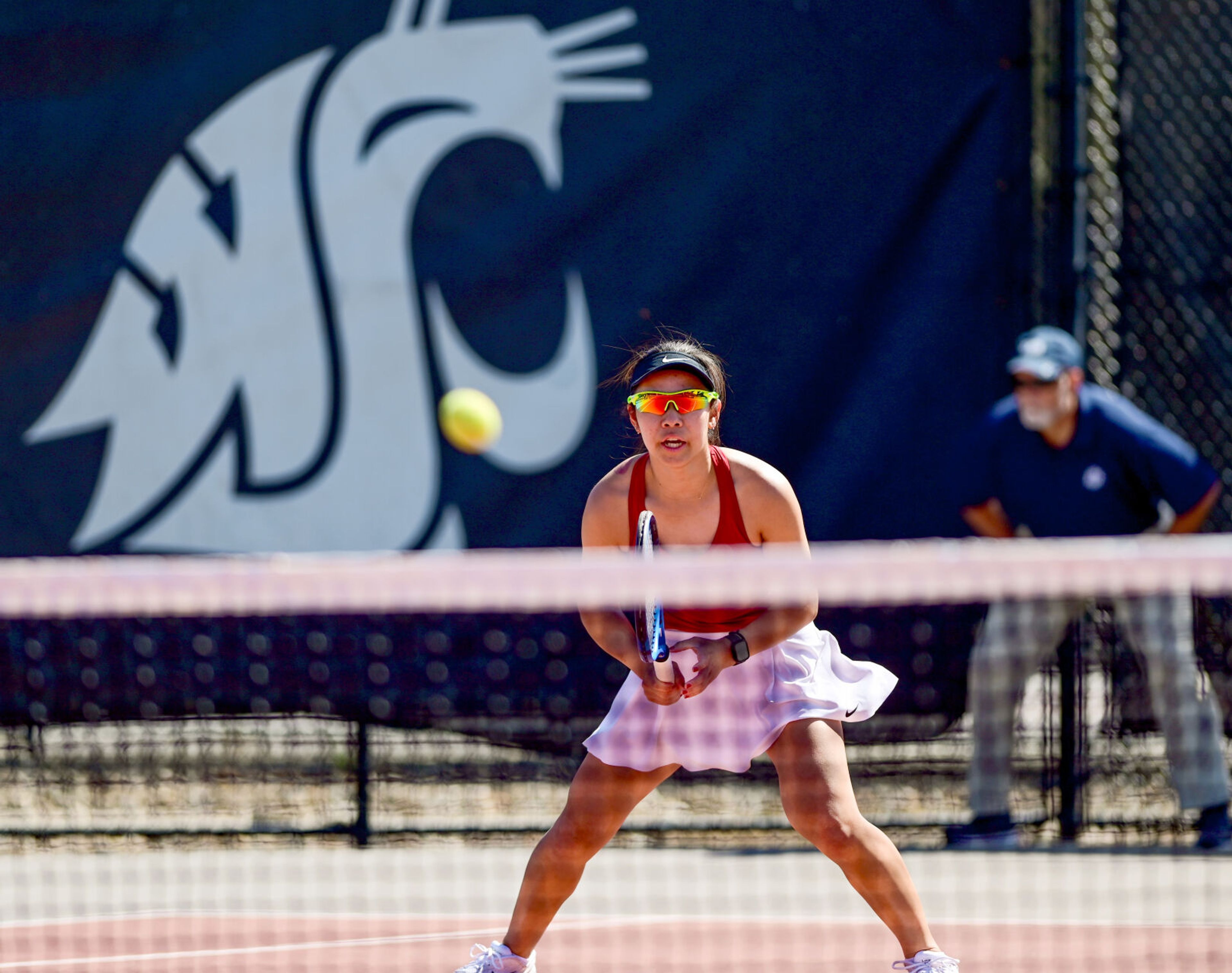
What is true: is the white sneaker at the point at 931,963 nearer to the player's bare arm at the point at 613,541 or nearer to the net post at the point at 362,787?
the player's bare arm at the point at 613,541

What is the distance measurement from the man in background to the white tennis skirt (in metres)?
1.67

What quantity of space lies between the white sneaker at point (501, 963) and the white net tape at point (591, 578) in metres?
0.72

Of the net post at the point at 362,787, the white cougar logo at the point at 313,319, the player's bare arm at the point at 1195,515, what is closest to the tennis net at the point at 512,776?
the net post at the point at 362,787

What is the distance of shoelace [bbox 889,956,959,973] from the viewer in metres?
2.81

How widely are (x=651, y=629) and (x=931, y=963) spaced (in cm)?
73

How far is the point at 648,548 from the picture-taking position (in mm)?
2826

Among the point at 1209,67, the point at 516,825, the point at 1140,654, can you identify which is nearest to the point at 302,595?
the point at 516,825

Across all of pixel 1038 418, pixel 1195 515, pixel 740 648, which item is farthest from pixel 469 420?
pixel 740 648

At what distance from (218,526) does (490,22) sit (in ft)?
5.73

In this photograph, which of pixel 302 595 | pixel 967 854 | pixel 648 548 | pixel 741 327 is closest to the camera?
pixel 302 595

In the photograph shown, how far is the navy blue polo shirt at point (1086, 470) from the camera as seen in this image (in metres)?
4.56

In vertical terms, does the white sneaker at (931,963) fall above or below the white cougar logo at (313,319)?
below

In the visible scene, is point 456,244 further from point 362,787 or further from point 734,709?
point 734,709

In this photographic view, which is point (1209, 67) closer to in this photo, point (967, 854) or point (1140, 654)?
point (1140, 654)
